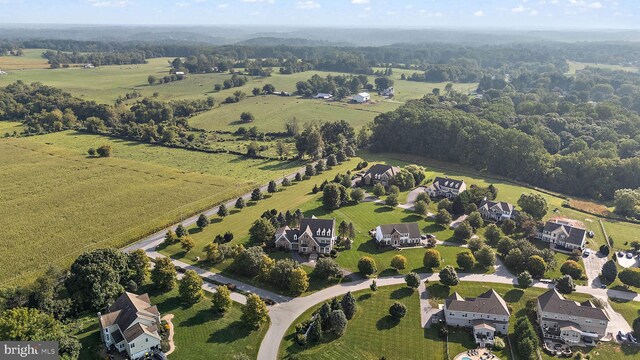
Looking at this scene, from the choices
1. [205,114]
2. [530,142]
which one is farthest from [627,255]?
[205,114]

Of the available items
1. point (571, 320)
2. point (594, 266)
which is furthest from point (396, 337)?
point (594, 266)

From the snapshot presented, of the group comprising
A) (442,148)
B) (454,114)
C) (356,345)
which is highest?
(454,114)

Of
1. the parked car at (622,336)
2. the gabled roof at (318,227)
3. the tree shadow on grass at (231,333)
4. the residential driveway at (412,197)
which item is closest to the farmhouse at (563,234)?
the parked car at (622,336)

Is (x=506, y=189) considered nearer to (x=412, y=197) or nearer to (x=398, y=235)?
(x=412, y=197)

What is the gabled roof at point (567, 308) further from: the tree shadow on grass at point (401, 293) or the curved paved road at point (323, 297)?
the tree shadow on grass at point (401, 293)

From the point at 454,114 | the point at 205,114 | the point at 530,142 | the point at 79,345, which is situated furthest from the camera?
the point at 205,114

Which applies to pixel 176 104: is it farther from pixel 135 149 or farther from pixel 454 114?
pixel 454 114
